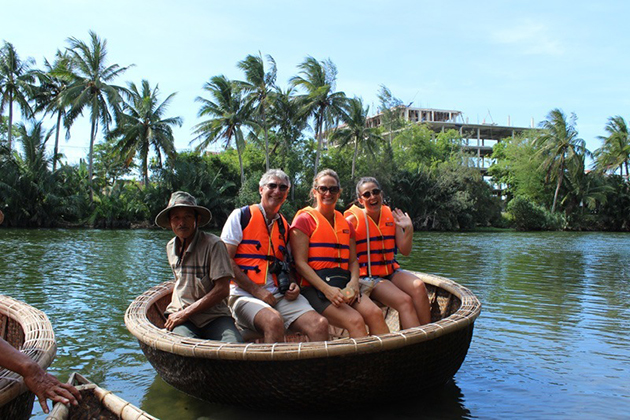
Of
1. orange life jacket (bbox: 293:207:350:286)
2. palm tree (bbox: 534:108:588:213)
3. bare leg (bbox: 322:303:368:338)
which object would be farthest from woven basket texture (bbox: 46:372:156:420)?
palm tree (bbox: 534:108:588:213)

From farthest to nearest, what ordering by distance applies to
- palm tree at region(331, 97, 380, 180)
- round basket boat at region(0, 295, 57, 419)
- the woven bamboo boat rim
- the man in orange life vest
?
1. palm tree at region(331, 97, 380, 180)
2. the man in orange life vest
3. the woven bamboo boat rim
4. round basket boat at region(0, 295, 57, 419)

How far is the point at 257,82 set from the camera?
102 ft

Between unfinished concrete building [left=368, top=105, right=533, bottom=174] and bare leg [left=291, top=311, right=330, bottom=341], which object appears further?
unfinished concrete building [left=368, top=105, right=533, bottom=174]

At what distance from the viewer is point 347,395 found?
3059 mm

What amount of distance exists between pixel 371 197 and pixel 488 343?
2.16 m

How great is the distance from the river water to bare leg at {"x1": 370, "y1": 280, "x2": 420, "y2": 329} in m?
0.55

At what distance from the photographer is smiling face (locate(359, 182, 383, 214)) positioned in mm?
4234

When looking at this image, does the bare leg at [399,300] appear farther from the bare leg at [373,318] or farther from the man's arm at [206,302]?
the man's arm at [206,302]

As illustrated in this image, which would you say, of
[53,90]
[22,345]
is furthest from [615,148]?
[22,345]

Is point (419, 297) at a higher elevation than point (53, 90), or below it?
below

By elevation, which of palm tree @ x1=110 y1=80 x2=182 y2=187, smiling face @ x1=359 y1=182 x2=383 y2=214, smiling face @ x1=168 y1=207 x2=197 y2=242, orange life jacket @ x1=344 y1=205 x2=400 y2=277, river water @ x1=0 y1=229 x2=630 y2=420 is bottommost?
river water @ x1=0 y1=229 x2=630 y2=420

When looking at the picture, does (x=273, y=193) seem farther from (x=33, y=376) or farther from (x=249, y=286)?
(x=33, y=376)

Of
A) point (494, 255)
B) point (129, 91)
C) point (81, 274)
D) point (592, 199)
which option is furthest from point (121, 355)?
point (592, 199)

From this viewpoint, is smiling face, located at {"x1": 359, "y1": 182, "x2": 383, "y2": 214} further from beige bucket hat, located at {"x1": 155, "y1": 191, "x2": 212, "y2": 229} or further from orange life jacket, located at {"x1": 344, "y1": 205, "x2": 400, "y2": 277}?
beige bucket hat, located at {"x1": 155, "y1": 191, "x2": 212, "y2": 229}
